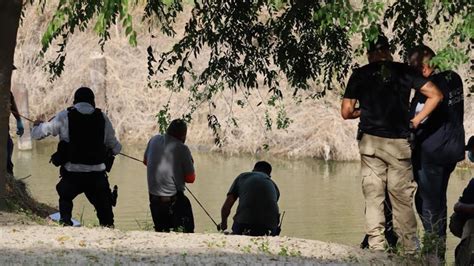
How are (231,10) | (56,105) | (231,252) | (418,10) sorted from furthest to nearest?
(56,105) → (231,10) → (418,10) → (231,252)

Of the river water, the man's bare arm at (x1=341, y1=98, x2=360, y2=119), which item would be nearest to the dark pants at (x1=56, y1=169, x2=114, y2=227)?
the man's bare arm at (x1=341, y1=98, x2=360, y2=119)

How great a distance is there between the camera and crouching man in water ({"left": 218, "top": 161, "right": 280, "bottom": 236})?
36.2 ft

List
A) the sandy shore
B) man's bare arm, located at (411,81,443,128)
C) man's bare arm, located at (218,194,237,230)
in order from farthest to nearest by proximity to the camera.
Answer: man's bare arm, located at (218,194,237,230) < man's bare arm, located at (411,81,443,128) < the sandy shore

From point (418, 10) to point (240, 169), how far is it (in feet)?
40.3

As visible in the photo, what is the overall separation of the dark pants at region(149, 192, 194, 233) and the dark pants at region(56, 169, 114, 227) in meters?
0.67

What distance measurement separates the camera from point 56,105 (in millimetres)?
27203

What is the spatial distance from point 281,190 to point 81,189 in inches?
368

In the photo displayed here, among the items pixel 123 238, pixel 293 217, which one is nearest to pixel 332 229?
pixel 293 217

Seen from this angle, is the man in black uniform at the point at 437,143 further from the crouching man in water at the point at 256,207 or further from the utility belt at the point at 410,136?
the crouching man in water at the point at 256,207

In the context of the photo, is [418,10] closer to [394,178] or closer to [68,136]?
[394,178]

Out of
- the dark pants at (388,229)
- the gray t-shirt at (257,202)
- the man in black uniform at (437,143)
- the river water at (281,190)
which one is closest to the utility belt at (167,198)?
the gray t-shirt at (257,202)

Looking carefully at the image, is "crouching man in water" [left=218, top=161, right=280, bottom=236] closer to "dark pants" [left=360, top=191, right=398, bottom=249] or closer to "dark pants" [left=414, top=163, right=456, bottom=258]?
"dark pants" [left=360, top=191, right=398, bottom=249]

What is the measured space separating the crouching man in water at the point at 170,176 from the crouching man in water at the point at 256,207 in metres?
0.48

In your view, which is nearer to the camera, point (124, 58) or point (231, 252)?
point (231, 252)
